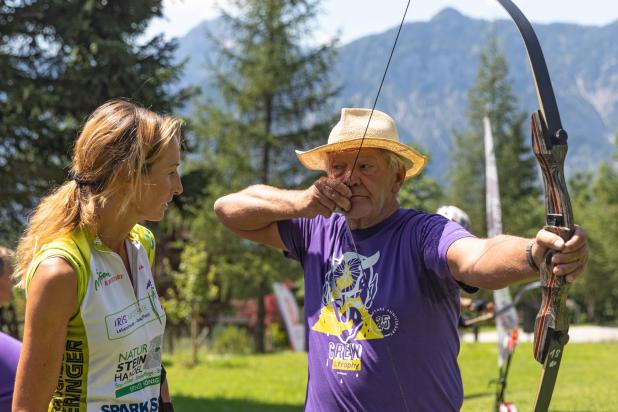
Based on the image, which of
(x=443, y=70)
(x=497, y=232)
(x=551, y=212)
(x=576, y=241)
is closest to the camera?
(x=576, y=241)

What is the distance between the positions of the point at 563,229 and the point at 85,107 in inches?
399

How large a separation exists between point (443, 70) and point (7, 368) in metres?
15.6

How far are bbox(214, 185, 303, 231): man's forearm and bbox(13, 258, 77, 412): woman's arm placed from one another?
106 centimetres

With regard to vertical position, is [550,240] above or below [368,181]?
below

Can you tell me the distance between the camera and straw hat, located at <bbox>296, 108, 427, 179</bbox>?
278cm

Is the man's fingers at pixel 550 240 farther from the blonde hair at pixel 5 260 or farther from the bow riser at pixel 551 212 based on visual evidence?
the blonde hair at pixel 5 260

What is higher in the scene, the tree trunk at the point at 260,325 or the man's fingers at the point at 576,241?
the tree trunk at the point at 260,325

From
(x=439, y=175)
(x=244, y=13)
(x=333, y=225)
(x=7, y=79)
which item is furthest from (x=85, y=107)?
(x=439, y=175)

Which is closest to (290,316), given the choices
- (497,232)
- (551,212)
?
(497,232)

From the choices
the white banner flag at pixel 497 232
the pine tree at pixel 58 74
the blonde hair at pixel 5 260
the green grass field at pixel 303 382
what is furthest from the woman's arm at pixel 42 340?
the pine tree at pixel 58 74

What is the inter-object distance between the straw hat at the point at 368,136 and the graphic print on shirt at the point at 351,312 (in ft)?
1.29

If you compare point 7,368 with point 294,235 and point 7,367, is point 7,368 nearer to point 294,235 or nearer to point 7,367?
point 7,367

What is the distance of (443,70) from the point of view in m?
17.6

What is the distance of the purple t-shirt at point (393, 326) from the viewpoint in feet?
8.25
